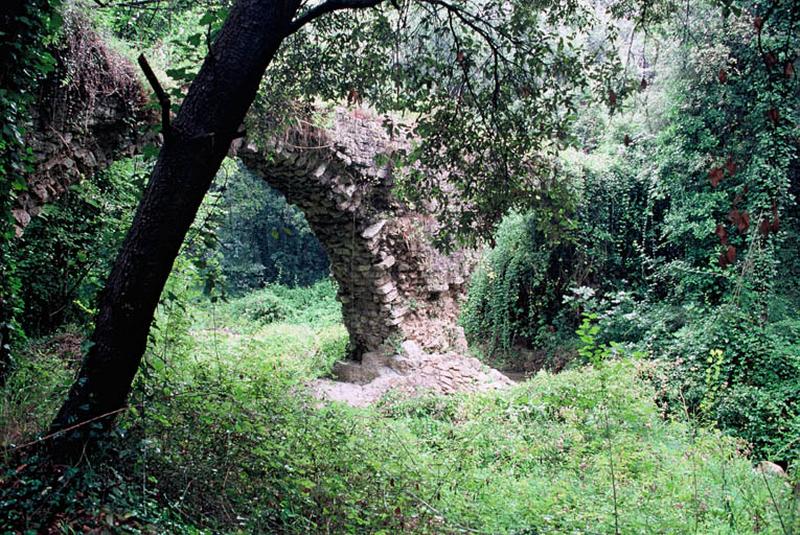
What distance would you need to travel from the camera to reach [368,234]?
838 cm

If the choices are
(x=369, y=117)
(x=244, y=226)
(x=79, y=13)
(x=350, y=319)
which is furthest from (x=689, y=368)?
(x=244, y=226)

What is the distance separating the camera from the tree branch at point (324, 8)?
8.30ft

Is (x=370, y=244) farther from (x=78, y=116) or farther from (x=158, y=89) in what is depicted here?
(x=158, y=89)

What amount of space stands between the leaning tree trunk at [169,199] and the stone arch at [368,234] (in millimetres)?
4196

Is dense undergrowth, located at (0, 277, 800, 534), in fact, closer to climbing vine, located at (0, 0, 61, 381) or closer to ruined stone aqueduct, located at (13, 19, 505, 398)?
climbing vine, located at (0, 0, 61, 381)

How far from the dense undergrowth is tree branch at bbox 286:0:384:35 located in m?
1.90

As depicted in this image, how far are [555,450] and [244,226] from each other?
58.2 feet

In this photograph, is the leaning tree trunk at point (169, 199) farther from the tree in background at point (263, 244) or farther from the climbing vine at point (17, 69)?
the tree in background at point (263, 244)

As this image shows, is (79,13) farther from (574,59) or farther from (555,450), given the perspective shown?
(555,450)

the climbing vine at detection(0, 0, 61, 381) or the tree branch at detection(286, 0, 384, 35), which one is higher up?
the tree branch at detection(286, 0, 384, 35)

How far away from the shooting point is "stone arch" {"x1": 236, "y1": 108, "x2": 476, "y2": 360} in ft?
24.4

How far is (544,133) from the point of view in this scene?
152 inches

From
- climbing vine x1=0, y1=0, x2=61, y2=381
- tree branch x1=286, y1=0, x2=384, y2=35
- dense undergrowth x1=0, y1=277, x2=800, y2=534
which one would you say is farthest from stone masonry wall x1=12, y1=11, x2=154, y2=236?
tree branch x1=286, y1=0, x2=384, y2=35

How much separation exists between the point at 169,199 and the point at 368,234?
6.08 metres
